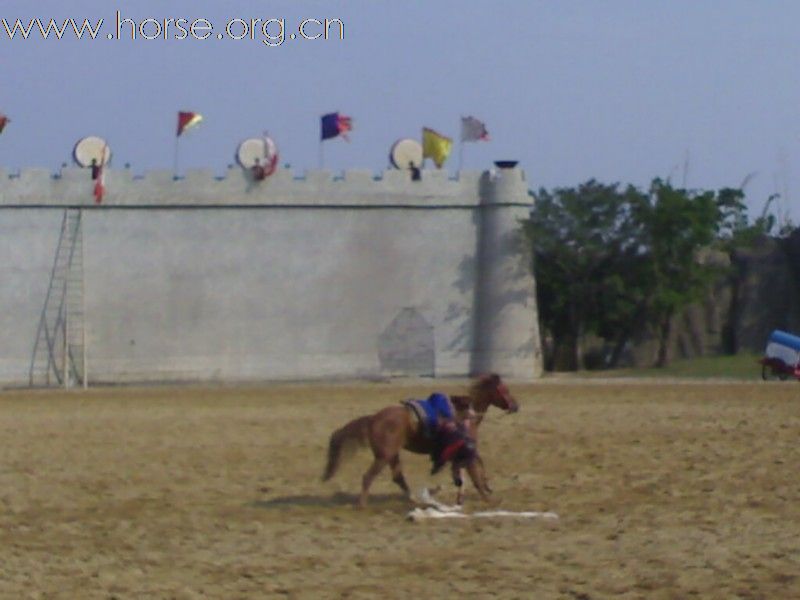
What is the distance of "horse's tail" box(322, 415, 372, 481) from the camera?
587 inches

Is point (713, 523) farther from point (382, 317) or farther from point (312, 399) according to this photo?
point (382, 317)

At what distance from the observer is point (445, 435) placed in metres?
14.6

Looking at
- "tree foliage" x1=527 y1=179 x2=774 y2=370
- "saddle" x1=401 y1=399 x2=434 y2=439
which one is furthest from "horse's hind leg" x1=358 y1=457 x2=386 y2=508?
"tree foliage" x1=527 y1=179 x2=774 y2=370

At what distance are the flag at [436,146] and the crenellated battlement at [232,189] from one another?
1359 millimetres

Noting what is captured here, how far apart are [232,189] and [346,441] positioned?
99.2ft

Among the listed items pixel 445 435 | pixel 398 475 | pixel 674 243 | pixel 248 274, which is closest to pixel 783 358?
pixel 674 243

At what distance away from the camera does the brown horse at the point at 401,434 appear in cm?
1477

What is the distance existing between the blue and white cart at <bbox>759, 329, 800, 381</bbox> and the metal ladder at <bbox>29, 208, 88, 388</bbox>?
15.8m

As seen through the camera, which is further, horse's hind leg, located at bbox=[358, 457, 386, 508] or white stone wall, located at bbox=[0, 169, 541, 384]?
white stone wall, located at bbox=[0, 169, 541, 384]

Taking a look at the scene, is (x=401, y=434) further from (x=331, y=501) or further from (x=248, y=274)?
(x=248, y=274)

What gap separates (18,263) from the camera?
143ft

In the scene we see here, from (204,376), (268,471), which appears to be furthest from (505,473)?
(204,376)

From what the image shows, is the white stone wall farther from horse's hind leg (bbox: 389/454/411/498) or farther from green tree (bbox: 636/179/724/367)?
horse's hind leg (bbox: 389/454/411/498)

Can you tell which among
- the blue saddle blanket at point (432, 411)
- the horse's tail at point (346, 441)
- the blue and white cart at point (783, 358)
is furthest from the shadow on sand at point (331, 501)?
the blue and white cart at point (783, 358)
